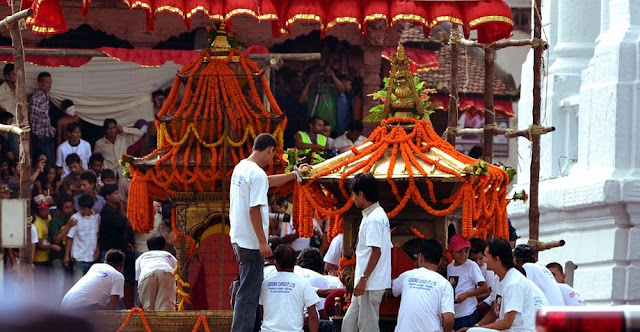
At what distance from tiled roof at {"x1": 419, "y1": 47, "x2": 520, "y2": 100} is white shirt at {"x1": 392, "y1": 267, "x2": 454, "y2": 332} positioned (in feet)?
46.9

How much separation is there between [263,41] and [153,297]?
7.94m

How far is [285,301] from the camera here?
386 inches

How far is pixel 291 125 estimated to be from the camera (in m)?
19.1

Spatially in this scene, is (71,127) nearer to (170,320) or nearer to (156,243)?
(156,243)

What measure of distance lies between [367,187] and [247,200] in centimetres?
86

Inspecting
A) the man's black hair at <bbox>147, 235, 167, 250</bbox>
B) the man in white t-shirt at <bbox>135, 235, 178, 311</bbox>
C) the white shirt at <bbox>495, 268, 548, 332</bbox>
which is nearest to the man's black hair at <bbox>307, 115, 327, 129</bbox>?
the man's black hair at <bbox>147, 235, 167, 250</bbox>

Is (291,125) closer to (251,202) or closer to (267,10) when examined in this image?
(267,10)

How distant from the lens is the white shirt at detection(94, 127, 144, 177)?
700 inches

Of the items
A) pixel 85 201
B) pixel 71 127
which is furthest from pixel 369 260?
pixel 71 127

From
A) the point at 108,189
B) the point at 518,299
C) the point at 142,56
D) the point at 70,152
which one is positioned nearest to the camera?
the point at 518,299

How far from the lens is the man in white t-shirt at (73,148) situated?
17.2 m

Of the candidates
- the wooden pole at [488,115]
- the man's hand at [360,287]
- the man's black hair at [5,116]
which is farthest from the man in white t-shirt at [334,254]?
the man's black hair at [5,116]

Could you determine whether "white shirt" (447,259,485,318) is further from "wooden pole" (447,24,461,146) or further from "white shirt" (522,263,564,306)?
"wooden pole" (447,24,461,146)

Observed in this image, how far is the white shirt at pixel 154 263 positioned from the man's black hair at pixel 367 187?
2876 millimetres
